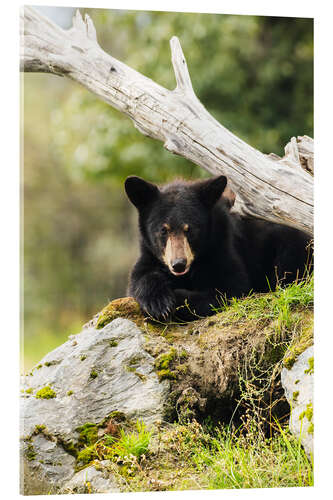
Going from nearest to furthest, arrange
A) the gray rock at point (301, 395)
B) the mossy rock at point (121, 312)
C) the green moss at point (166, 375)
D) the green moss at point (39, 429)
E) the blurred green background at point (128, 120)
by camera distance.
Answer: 1. the gray rock at point (301, 395)
2. the green moss at point (39, 429)
3. the green moss at point (166, 375)
4. the mossy rock at point (121, 312)
5. the blurred green background at point (128, 120)

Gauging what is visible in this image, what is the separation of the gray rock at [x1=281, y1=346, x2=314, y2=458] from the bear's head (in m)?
1.17

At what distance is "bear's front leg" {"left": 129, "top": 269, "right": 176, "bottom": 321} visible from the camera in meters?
4.89

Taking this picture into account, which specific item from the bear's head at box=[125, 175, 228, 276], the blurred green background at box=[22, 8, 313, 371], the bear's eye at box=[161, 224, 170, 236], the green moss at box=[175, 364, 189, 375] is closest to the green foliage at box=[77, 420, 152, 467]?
the green moss at box=[175, 364, 189, 375]

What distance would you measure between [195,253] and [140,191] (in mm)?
693

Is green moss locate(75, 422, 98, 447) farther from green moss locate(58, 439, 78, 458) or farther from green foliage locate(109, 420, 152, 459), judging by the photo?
green foliage locate(109, 420, 152, 459)

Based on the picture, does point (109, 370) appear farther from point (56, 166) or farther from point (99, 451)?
point (56, 166)

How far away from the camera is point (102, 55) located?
5363 mm

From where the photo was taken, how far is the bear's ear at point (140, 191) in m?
5.16

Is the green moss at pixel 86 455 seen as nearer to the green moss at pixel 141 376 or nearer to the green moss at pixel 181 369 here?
the green moss at pixel 141 376

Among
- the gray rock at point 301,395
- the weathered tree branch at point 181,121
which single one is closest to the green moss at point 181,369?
the gray rock at point 301,395

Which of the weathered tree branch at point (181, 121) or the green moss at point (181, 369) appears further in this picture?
the weathered tree branch at point (181, 121)

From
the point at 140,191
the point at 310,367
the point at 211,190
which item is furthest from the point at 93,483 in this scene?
the point at 211,190
